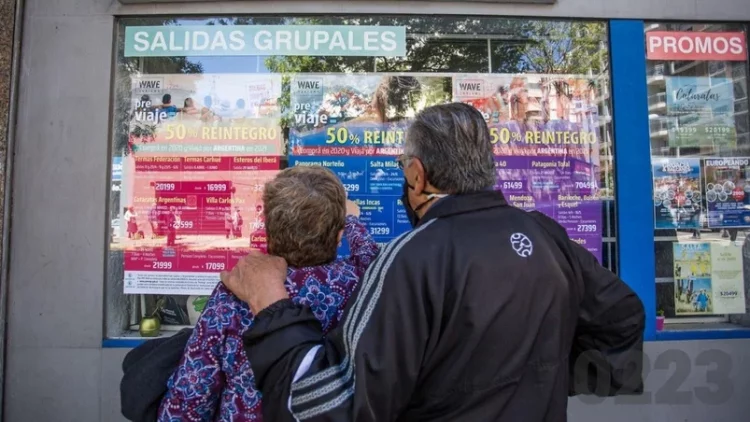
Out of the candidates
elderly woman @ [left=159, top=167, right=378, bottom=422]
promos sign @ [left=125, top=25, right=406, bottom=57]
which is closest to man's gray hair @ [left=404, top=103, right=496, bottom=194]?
elderly woman @ [left=159, top=167, right=378, bottom=422]

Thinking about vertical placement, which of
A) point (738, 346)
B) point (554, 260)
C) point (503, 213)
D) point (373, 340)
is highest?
point (503, 213)

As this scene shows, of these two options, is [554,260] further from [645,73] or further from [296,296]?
[645,73]

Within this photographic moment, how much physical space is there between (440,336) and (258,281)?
52 centimetres

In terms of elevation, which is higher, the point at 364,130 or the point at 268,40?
the point at 268,40

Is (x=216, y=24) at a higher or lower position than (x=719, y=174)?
higher

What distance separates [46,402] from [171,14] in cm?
295

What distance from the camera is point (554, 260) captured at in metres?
1.37

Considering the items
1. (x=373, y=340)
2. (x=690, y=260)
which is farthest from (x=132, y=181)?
(x=690, y=260)

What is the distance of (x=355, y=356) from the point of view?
118 cm

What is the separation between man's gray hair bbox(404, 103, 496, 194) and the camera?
140 cm

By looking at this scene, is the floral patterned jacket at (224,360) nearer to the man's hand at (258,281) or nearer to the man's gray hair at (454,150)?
the man's hand at (258,281)

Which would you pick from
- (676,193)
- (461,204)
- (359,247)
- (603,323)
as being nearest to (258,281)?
(359,247)

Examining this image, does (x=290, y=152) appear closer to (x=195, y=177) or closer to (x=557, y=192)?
(x=195, y=177)

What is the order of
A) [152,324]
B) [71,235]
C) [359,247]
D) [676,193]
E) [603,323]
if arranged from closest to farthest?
1. [603,323]
2. [359,247]
3. [71,235]
4. [152,324]
5. [676,193]
